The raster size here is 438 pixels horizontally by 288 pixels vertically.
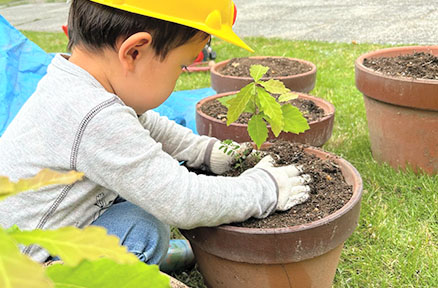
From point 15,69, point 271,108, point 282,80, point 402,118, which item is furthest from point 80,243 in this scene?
point 15,69

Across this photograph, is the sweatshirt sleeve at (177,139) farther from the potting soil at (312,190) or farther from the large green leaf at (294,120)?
the large green leaf at (294,120)

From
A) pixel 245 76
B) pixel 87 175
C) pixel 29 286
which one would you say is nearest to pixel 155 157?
pixel 87 175

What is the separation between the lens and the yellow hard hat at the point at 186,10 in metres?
1.16

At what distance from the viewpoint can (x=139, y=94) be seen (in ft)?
4.35

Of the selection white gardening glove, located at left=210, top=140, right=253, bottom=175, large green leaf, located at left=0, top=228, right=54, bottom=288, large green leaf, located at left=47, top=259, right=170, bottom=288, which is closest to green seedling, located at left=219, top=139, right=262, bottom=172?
white gardening glove, located at left=210, top=140, right=253, bottom=175

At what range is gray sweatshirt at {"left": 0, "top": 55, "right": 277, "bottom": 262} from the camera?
1227mm

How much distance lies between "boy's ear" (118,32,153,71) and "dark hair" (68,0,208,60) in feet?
0.07

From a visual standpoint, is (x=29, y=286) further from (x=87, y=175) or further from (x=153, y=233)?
(x=153, y=233)

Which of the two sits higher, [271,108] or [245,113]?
[271,108]

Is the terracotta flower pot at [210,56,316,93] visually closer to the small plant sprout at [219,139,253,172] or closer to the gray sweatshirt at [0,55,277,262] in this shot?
the small plant sprout at [219,139,253,172]

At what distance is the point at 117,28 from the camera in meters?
1.25

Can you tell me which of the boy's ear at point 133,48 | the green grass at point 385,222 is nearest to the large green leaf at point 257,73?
the boy's ear at point 133,48

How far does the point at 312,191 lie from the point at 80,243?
1.23 metres

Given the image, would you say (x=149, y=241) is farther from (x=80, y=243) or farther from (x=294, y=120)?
(x=80, y=243)
